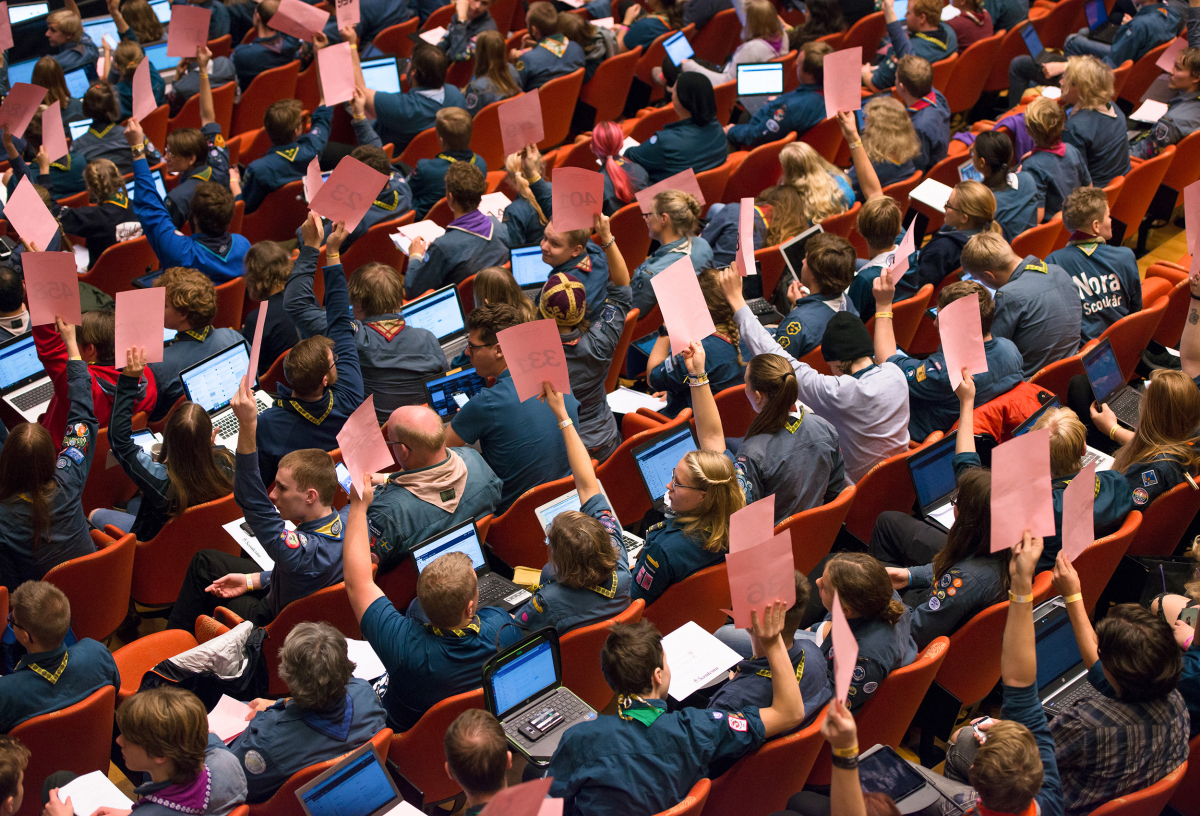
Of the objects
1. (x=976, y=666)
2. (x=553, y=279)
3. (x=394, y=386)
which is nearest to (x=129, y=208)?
(x=394, y=386)

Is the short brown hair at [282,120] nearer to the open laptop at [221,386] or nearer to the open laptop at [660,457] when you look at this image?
the open laptop at [221,386]

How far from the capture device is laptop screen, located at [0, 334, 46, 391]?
473cm

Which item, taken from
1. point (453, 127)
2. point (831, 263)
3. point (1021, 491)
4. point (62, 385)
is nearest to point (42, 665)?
point (62, 385)

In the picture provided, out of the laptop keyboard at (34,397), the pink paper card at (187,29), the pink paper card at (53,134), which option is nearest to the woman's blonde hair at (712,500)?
the laptop keyboard at (34,397)

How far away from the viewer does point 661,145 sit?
6508 millimetres

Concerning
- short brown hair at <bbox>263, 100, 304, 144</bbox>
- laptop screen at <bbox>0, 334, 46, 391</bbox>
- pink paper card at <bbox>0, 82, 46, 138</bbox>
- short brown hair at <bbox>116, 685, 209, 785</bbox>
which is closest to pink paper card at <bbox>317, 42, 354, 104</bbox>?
short brown hair at <bbox>263, 100, 304, 144</bbox>

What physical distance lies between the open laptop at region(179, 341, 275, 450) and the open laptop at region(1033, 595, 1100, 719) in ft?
10.1

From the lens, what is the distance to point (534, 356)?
12.1ft

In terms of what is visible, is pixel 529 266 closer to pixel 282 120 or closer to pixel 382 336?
pixel 382 336

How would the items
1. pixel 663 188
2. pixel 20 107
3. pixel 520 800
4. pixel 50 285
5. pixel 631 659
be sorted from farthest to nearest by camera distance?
pixel 20 107
pixel 663 188
pixel 50 285
pixel 631 659
pixel 520 800

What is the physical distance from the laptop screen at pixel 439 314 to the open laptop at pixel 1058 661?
2.93m

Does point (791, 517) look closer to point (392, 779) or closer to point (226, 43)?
point (392, 779)

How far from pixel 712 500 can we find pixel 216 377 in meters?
Answer: 2.35

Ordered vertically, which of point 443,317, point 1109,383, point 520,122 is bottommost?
point 1109,383
